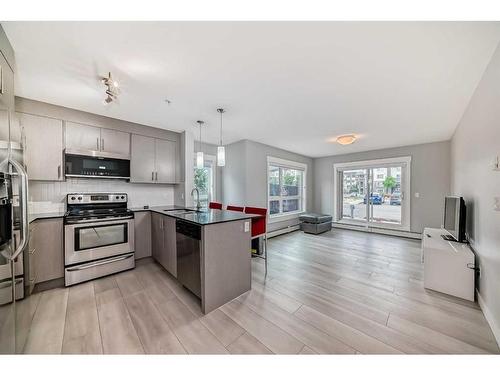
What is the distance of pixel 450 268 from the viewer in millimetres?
2273

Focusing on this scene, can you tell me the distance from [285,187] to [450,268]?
12.4 ft

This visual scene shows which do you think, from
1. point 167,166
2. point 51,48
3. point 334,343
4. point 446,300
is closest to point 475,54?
point 446,300

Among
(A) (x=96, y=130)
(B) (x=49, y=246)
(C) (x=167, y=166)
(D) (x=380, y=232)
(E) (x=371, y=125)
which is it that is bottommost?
(D) (x=380, y=232)

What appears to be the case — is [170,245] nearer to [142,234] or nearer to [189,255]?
[189,255]

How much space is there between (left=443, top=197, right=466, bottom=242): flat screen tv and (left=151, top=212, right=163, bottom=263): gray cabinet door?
13.1ft

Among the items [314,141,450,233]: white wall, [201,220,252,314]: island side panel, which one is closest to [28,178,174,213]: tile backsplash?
[201,220,252,314]: island side panel

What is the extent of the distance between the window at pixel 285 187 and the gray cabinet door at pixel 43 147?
12.7 ft

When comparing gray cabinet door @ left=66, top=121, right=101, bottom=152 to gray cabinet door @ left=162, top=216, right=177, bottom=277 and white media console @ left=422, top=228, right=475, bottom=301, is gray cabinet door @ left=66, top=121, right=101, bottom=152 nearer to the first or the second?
gray cabinet door @ left=162, top=216, right=177, bottom=277

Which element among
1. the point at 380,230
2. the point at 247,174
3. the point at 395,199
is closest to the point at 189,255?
the point at 247,174

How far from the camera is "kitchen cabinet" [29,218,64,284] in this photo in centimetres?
229

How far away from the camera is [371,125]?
3379 millimetres

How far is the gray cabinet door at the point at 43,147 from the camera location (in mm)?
2477

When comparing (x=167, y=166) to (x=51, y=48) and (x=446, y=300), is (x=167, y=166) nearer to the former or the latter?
(x=51, y=48)
